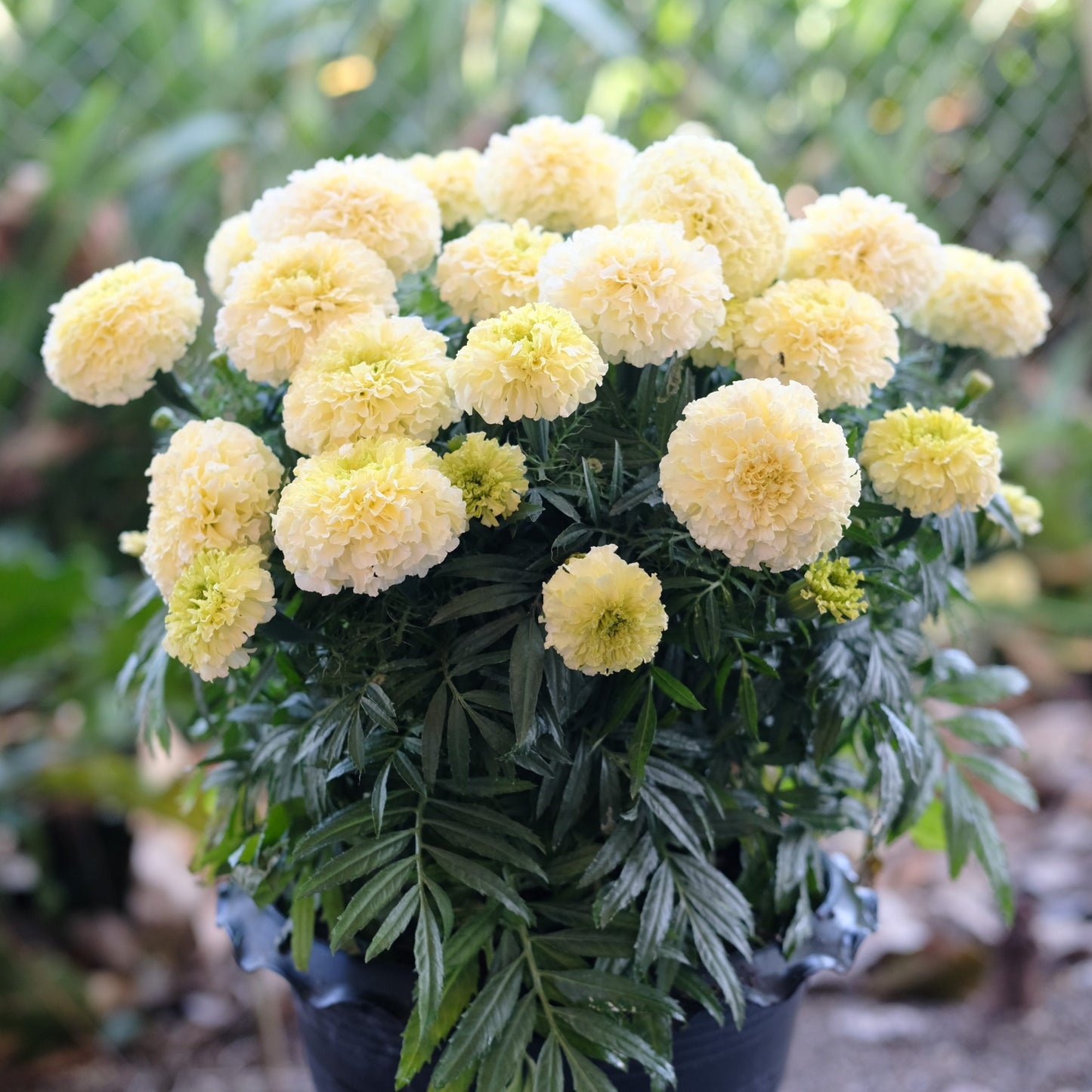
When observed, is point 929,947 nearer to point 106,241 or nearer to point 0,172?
point 106,241

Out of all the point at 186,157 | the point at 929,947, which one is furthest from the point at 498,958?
the point at 186,157

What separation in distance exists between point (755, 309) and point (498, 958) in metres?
0.41

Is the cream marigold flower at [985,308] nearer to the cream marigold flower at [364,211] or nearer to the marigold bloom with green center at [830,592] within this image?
the marigold bloom with green center at [830,592]

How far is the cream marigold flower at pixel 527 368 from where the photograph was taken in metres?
0.57

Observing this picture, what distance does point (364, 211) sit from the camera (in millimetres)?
705

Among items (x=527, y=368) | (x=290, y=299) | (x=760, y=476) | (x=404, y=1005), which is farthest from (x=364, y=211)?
(x=404, y=1005)

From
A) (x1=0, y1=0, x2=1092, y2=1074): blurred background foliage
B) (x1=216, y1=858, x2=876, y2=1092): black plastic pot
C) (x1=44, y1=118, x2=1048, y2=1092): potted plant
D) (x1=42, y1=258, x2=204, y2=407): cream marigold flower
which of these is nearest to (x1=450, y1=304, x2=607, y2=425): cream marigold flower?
(x1=44, y1=118, x2=1048, y2=1092): potted plant

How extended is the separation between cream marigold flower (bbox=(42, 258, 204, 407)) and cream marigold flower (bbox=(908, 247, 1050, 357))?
1.59 feet

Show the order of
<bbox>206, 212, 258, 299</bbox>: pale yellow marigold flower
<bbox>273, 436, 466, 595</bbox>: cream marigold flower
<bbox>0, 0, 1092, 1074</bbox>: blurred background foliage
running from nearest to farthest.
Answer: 1. <bbox>273, 436, 466, 595</bbox>: cream marigold flower
2. <bbox>206, 212, 258, 299</bbox>: pale yellow marigold flower
3. <bbox>0, 0, 1092, 1074</bbox>: blurred background foliage

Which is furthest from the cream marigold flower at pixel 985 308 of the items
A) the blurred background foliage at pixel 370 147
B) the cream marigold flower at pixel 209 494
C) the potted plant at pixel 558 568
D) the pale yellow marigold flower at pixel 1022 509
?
the blurred background foliage at pixel 370 147

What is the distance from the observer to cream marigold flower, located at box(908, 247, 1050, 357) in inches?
29.7

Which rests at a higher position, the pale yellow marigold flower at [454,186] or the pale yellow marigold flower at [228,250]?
the pale yellow marigold flower at [454,186]

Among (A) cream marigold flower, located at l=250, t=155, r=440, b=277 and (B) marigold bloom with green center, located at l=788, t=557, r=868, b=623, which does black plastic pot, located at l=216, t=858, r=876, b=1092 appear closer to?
(B) marigold bloom with green center, located at l=788, t=557, r=868, b=623

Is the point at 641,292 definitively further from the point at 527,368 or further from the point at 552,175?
the point at 552,175
